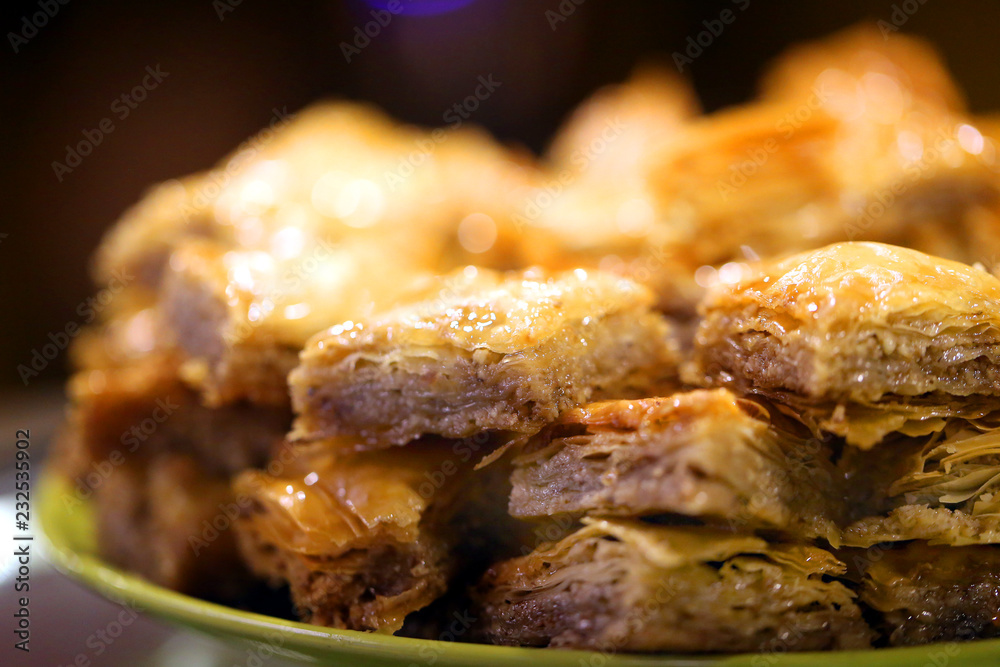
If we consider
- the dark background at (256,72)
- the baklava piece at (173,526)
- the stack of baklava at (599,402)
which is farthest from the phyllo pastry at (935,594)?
the dark background at (256,72)

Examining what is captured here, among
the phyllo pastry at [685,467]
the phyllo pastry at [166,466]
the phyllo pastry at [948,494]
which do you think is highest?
the phyllo pastry at [166,466]

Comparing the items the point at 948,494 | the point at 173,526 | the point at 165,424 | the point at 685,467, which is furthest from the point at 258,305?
the point at 948,494

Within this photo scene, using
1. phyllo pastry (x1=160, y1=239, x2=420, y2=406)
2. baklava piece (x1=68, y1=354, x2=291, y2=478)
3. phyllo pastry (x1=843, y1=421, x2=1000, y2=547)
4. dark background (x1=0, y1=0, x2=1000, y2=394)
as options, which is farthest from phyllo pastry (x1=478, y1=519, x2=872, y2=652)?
dark background (x1=0, y1=0, x2=1000, y2=394)

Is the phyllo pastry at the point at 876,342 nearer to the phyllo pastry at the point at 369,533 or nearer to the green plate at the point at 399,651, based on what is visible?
the green plate at the point at 399,651

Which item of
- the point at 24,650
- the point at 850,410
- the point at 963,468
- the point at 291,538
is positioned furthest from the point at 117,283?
the point at 963,468

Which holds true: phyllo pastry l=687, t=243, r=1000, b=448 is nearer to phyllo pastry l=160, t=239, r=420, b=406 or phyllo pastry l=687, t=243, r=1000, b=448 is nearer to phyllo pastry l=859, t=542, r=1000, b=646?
phyllo pastry l=859, t=542, r=1000, b=646

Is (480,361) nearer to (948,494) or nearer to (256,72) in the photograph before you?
(948,494)
